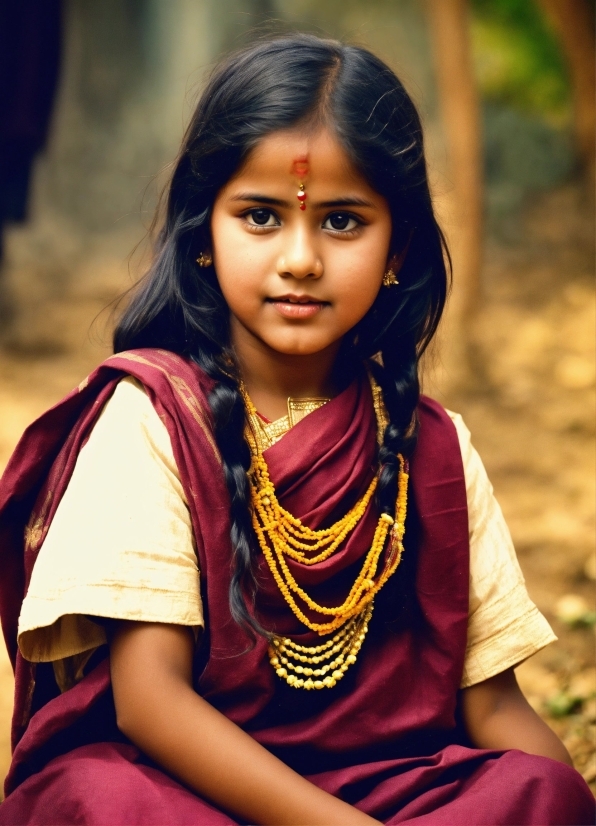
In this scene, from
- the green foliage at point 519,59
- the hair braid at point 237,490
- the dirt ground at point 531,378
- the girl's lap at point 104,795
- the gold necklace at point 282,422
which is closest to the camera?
the girl's lap at point 104,795

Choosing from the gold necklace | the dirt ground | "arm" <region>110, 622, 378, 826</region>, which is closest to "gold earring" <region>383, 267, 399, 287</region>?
the gold necklace

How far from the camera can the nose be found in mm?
1622

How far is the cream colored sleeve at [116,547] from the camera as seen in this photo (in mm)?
1543

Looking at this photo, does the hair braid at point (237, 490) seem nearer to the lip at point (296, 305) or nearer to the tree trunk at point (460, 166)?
the lip at point (296, 305)

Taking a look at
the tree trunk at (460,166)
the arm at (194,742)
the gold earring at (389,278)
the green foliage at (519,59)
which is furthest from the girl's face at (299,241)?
the green foliage at (519,59)

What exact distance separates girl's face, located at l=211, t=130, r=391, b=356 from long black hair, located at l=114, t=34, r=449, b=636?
0.03 meters

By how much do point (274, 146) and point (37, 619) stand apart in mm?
816

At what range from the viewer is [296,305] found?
1.68 metres

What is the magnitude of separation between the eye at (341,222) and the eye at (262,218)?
8 centimetres

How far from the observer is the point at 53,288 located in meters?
5.21

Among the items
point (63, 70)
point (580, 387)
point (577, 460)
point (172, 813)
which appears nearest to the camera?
point (172, 813)

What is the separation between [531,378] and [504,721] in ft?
9.75

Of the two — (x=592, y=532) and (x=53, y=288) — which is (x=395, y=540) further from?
(x=53, y=288)

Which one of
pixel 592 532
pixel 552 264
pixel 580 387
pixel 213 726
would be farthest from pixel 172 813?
pixel 552 264
